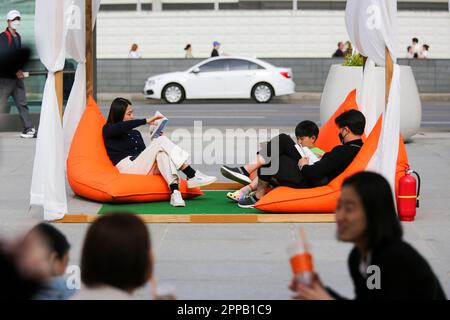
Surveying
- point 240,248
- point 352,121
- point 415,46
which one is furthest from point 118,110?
point 415,46

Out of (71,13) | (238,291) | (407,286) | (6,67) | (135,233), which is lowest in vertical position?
(238,291)

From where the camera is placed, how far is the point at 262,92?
2714 cm

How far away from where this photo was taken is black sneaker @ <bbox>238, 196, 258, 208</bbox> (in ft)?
30.1

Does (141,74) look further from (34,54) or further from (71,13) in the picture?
(34,54)

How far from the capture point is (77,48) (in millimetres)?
10328

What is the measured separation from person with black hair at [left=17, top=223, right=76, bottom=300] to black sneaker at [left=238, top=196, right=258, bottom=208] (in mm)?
5401

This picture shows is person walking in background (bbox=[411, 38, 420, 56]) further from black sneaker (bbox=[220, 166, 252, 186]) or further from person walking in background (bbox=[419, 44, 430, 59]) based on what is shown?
black sneaker (bbox=[220, 166, 252, 186])

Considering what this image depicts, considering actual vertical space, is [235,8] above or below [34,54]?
above

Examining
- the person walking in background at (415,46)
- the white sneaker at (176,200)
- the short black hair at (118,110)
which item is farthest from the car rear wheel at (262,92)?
the white sneaker at (176,200)

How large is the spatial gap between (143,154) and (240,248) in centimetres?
229

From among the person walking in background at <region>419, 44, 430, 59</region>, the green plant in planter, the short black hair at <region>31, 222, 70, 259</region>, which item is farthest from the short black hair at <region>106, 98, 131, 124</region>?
the person walking in background at <region>419, 44, 430, 59</region>

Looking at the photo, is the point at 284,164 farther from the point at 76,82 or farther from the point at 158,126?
the point at 76,82
